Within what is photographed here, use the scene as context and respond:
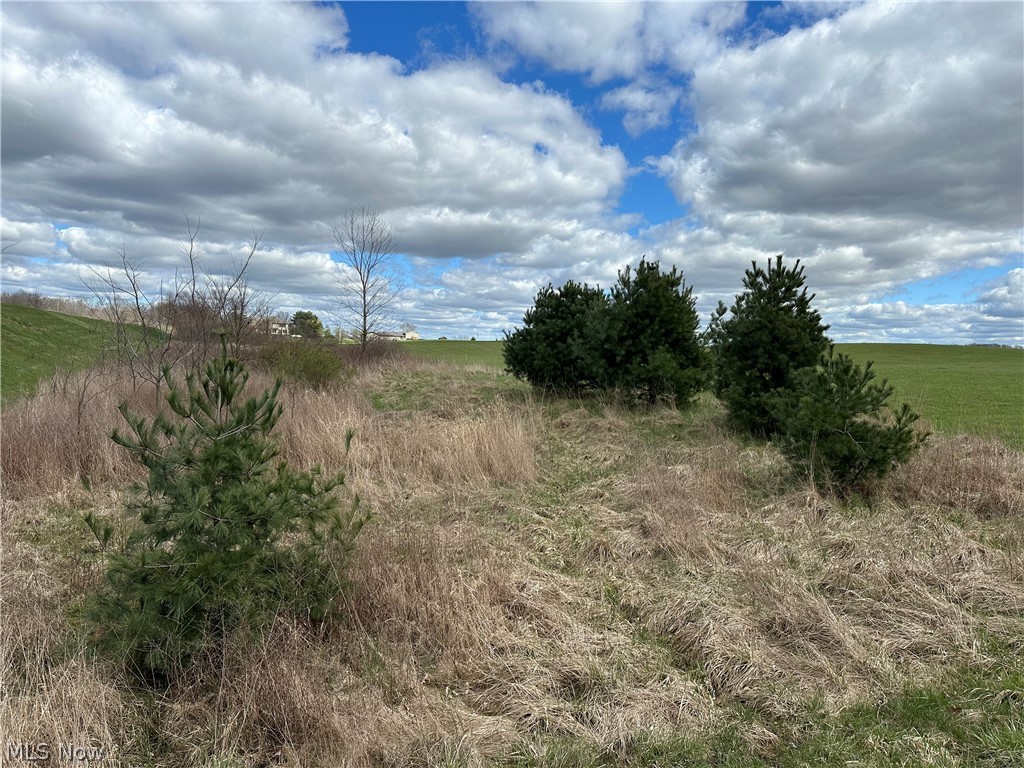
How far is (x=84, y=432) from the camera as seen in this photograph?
7.47 m

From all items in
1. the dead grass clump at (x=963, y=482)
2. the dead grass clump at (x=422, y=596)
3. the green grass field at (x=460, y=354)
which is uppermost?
the green grass field at (x=460, y=354)

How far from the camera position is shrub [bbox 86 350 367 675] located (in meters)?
3.12

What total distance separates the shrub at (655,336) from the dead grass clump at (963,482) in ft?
17.5

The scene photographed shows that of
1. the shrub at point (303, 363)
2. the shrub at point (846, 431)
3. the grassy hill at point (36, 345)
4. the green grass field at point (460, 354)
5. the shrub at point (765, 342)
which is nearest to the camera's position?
the shrub at point (846, 431)

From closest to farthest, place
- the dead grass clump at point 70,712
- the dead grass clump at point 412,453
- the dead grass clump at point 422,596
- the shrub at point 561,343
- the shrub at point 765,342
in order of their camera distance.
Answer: the dead grass clump at point 70,712, the dead grass clump at point 422,596, the dead grass clump at point 412,453, the shrub at point 765,342, the shrub at point 561,343

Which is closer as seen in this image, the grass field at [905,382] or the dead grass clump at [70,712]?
the dead grass clump at [70,712]

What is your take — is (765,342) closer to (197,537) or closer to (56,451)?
(197,537)

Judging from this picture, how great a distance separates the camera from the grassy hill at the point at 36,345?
54.0 feet

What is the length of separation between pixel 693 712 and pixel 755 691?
398 mm

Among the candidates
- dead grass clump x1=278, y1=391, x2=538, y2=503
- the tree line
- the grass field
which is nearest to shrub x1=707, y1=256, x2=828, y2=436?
the tree line

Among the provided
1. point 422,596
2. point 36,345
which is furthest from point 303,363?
point 36,345

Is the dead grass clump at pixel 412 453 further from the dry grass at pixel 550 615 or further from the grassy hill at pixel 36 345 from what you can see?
the grassy hill at pixel 36 345

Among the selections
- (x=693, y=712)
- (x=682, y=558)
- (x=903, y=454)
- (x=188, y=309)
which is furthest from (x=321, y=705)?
(x=188, y=309)

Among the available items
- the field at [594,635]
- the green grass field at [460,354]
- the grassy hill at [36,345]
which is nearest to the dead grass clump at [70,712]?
the field at [594,635]
